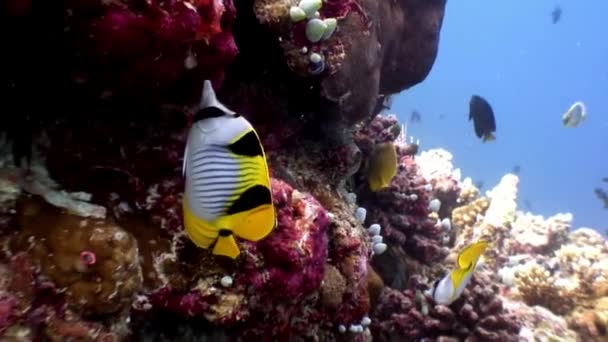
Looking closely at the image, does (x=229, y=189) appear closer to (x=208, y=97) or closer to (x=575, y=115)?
(x=208, y=97)

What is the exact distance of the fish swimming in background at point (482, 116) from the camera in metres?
6.59

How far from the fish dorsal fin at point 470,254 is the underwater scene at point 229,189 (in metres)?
0.02

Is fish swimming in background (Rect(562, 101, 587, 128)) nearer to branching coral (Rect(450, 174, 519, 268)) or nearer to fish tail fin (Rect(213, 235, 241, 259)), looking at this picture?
branching coral (Rect(450, 174, 519, 268))

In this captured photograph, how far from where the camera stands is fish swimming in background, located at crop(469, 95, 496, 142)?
659 centimetres

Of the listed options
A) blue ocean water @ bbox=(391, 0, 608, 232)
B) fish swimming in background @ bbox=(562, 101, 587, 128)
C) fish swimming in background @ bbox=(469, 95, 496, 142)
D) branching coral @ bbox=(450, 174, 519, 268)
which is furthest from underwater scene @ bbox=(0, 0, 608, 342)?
blue ocean water @ bbox=(391, 0, 608, 232)

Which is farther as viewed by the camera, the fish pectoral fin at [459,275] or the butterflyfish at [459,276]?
the fish pectoral fin at [459,275]

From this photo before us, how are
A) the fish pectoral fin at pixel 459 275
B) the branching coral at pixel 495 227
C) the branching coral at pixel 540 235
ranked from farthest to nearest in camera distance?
the branching coral at pixel 540 235
the branching coral at pixel 495 227
the fish pectoral fin at pixel 459 275

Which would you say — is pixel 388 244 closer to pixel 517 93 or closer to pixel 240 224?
pixel 240 224

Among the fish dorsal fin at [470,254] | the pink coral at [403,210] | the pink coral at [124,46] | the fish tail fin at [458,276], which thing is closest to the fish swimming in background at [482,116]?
the pink coral at [403,210]

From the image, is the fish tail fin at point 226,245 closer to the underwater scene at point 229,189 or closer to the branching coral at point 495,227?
the underwater scene at point 229,189

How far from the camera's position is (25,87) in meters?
2.35

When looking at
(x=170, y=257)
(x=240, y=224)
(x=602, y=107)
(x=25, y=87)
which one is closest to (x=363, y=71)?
(x=170, y=257)

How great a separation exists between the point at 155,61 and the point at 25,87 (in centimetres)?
67

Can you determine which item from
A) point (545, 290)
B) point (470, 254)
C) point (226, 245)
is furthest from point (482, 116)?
point (226, 245)
